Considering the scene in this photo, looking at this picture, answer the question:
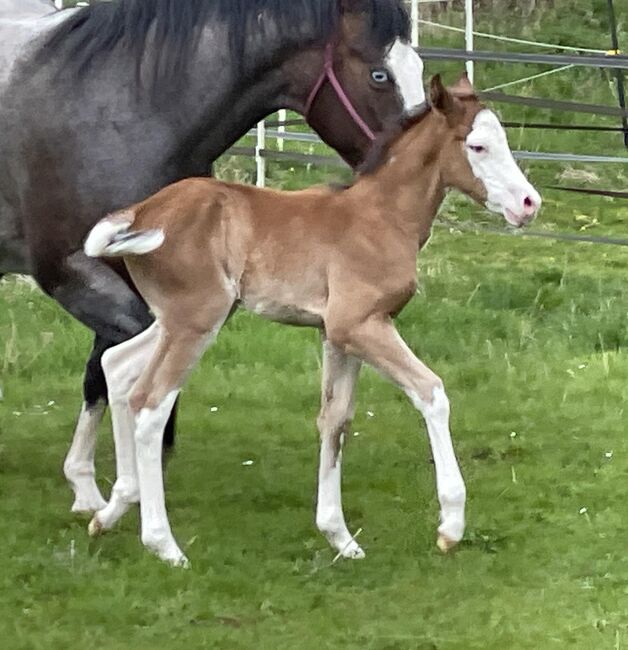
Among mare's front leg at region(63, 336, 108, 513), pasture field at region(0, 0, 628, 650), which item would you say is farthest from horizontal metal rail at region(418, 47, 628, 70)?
mare's front leg at region(63, 336, 108, 513)

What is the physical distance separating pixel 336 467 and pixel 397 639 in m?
0.76

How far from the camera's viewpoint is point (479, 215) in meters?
10.9

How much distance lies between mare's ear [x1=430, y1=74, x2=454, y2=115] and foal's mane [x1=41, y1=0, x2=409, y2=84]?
625 mm

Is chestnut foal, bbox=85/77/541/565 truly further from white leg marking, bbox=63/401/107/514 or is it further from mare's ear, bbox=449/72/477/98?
white leg marking, bbox=63/401/107/514

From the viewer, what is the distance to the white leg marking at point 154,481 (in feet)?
13.3

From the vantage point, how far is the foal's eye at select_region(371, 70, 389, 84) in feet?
14.9

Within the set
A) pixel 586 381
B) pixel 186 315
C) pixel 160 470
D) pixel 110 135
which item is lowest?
pixel 586 381

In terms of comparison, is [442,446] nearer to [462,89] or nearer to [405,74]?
[462,89]

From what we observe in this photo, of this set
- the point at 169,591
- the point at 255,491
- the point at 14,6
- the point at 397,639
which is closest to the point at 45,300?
the point at 14,6

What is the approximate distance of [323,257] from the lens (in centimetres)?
402

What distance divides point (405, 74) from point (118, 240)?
46.5 inches

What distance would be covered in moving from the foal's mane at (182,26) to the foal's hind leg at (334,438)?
1089 mm

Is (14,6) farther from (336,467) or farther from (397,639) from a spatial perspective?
(397,639)

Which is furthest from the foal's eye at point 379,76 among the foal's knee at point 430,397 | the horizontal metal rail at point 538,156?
the horizontal metal rail at point 538,156
